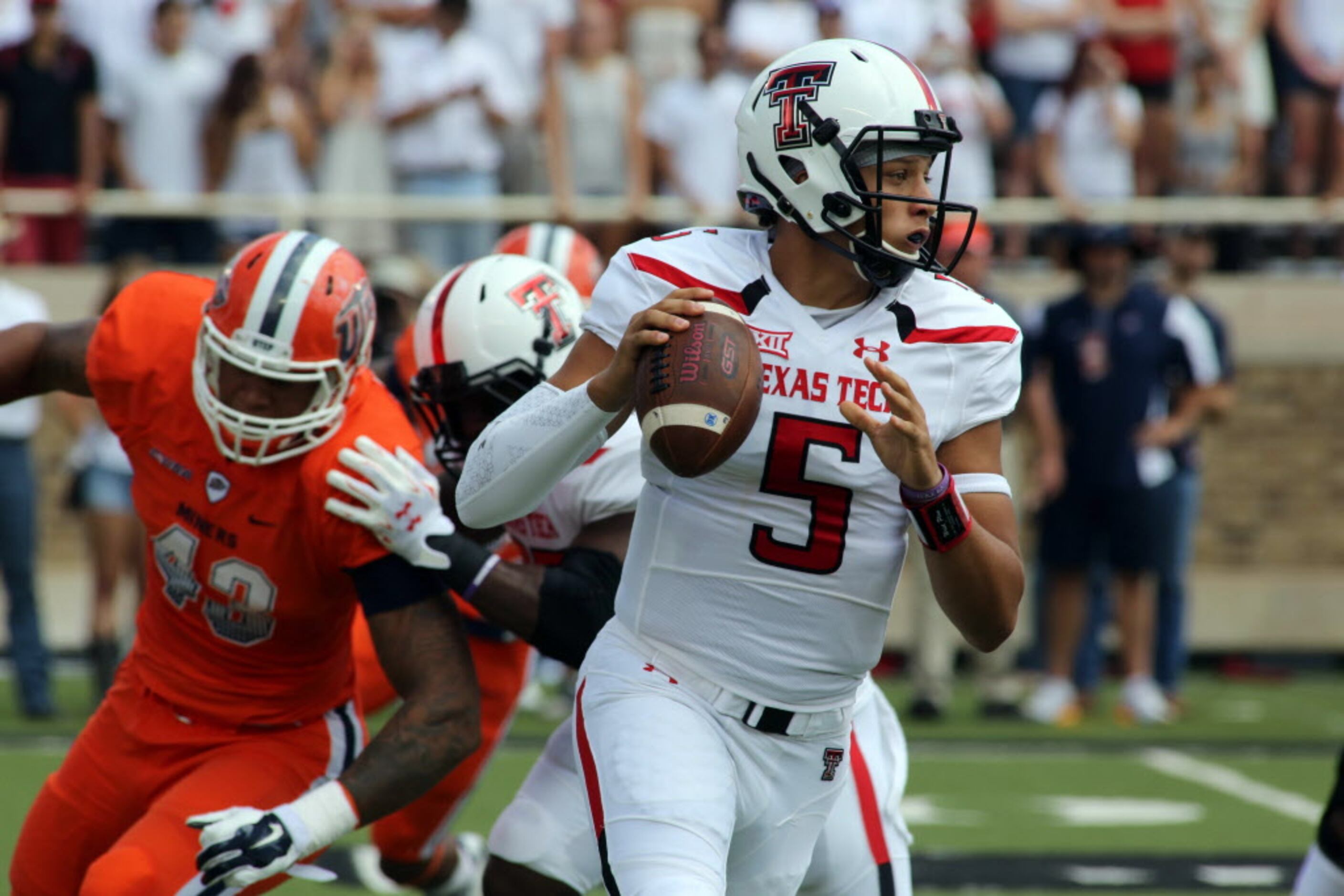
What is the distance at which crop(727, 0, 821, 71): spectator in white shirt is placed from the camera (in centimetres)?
1069

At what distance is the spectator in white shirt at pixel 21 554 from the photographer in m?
8.30

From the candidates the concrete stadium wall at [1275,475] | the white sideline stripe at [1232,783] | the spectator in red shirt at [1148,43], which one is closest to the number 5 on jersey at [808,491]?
the white sideline stripe at [1232,783]

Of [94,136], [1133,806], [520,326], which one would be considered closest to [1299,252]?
[1133,806]

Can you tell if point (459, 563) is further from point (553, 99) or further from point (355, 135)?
point (355, 135)

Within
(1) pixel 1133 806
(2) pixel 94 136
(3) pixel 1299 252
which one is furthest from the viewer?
(3) pixel 1299 252

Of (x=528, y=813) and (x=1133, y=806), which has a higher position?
(x=528, y=813)

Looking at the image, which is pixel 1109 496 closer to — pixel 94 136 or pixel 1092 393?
pixel 1092 393

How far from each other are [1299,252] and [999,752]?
5.24m

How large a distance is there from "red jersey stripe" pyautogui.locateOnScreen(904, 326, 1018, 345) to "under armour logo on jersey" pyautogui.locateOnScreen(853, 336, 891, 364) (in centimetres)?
4

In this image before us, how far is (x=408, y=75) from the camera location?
399 inches

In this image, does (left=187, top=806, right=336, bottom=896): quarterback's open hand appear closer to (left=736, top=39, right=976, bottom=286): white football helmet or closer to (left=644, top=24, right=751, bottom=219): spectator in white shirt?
(left=736, top=39, right=976, bottom=286): white football helmet

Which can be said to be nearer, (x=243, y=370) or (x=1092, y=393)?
(x=243, y=370)

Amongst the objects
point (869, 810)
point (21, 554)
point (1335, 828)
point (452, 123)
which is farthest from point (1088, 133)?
point (869, 810)

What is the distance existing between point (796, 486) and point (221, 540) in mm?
1245
